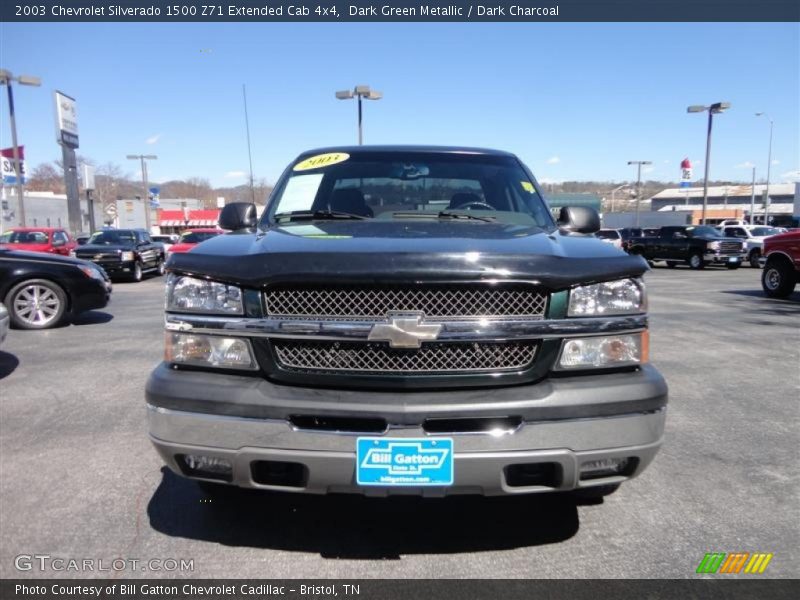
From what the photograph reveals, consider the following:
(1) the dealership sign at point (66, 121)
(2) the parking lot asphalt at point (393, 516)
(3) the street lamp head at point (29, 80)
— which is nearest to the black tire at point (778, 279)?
(2) the parking lot asphalt at point (393, 516)

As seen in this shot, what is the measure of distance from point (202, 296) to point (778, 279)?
43.1ft

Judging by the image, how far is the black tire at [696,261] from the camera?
2327 cm

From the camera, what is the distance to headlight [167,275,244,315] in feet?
7.68

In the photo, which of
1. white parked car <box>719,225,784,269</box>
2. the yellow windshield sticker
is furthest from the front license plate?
white parked car <box>719,225,784,269</box>

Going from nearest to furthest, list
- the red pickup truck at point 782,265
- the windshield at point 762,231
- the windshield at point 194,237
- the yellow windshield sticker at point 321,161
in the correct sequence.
→ the yellow windshield sticker at point 321,161
the red pickup truck at point 782,265
the windshield at point 194,237
the windshield at point 762,231

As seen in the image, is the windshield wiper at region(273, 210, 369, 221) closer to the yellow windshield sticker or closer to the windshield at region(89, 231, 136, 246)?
the yellow windshield sticker

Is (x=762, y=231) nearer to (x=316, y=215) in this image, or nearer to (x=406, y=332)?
(x=316, y=215)

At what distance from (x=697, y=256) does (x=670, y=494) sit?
23.0m

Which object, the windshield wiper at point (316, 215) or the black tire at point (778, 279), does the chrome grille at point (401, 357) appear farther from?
the black tire at point (778, 279)

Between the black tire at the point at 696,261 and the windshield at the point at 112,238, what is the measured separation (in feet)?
69.9

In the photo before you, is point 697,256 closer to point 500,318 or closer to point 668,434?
point 668,434

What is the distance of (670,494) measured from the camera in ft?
10.4

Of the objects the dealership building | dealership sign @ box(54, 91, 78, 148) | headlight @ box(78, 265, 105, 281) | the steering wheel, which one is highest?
dealership sign @ box(54, 91, 78, 148)

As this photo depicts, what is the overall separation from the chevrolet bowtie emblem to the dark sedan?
7.82 metres
